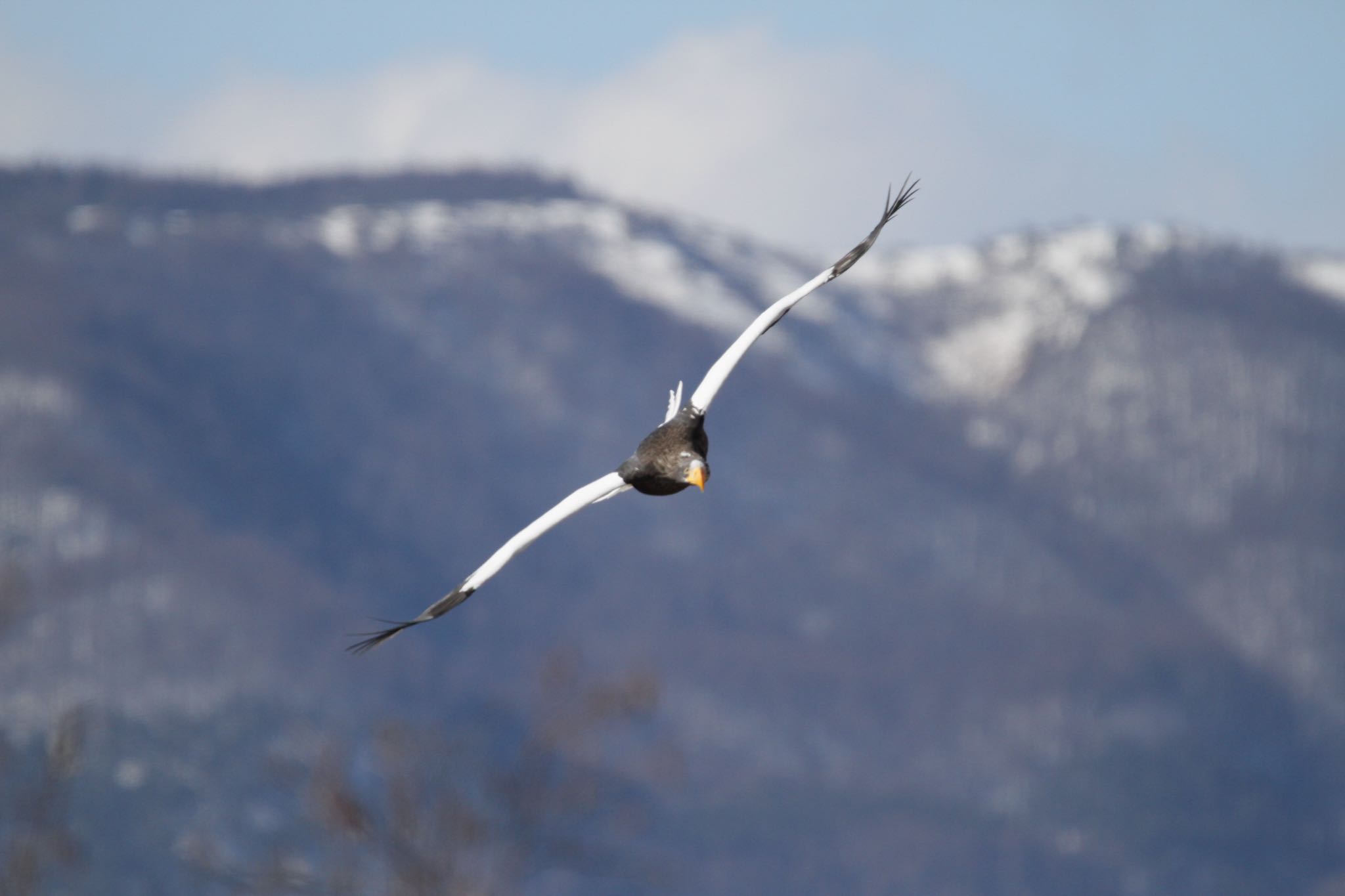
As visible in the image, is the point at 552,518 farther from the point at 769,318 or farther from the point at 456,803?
the point at 456,803

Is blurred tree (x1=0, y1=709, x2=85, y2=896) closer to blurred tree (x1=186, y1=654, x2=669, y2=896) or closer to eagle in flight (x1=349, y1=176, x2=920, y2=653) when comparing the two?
blurred tree (x1=186, y1=654, x2=669, y2=896)

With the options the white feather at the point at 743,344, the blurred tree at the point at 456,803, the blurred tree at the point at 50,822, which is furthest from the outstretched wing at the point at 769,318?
the blurred tree at the point at 456,803

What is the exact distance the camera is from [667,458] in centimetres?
1482

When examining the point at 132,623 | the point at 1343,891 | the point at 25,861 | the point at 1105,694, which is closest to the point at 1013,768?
the point at 1105,694

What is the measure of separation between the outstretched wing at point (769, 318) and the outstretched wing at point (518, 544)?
960 mm

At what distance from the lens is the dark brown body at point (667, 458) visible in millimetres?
14586

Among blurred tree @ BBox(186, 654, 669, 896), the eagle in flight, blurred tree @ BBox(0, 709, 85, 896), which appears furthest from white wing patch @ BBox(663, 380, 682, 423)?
blurred tree @ BBox(186, 654, 669, 896)

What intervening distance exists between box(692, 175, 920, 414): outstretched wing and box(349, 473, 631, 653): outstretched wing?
3.15ft

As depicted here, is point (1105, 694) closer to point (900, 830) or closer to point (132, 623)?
point (900, 830)

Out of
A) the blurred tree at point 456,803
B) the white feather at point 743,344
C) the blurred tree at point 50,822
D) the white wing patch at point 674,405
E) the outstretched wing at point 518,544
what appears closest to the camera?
the outstretched wing at point 518,544

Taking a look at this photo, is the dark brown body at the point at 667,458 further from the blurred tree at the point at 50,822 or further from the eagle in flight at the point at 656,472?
the blurred tree at the point at 50,822

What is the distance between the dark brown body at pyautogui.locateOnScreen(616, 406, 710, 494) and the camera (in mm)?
14586

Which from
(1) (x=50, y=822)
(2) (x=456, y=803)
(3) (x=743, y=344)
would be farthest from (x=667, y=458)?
(1) (x=50, y=822)

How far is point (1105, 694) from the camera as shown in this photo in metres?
189
